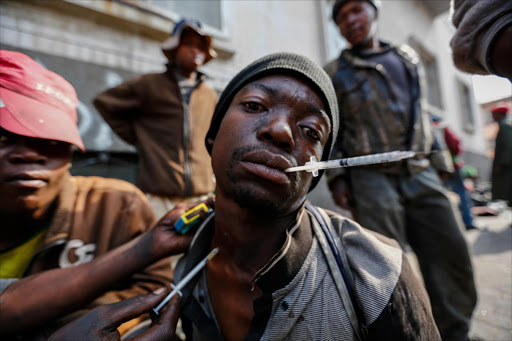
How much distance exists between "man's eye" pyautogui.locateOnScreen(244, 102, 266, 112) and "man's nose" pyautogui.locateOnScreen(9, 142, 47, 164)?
111cm

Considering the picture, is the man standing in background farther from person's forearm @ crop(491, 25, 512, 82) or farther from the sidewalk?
person's forearm @ crop(491, 25, 512, 82)

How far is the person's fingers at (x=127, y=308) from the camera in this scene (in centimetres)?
107

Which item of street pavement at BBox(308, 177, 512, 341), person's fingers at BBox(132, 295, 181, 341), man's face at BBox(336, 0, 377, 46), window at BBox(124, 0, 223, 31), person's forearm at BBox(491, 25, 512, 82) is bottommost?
street pavement at BBox(308, 177, 512, 341)

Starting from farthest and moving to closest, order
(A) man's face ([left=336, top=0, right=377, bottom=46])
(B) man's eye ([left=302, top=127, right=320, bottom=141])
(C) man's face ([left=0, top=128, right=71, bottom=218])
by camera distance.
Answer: (A) man's face ([left=336, top=0, right=377, bottom=46]) < (C) man's face ([left=0, top=128, right=71, bottom=218]) < (B) man's eye ([left=302, top=127, right=320, bottom=141])

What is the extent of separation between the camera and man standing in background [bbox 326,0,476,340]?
6.57ft

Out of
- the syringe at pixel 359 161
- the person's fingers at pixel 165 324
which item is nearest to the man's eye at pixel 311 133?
the syringe at pixel 359 161

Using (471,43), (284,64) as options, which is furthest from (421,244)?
(284,64)

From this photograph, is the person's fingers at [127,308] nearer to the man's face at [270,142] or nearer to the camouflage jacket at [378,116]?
the man's face at [270,142]

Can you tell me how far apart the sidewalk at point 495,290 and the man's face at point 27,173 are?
2459 millimetres

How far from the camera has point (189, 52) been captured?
9.49 ft

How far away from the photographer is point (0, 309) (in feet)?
3.92

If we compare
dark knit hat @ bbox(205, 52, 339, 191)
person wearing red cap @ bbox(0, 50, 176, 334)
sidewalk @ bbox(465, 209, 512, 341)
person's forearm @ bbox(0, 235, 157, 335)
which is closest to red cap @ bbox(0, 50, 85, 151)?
person wearing red cap @ bbox(0, 50, 176, 334)

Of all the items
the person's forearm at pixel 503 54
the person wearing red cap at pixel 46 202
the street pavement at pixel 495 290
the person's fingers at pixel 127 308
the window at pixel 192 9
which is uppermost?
the window at pixel 192 9

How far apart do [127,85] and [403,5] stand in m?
3.73
